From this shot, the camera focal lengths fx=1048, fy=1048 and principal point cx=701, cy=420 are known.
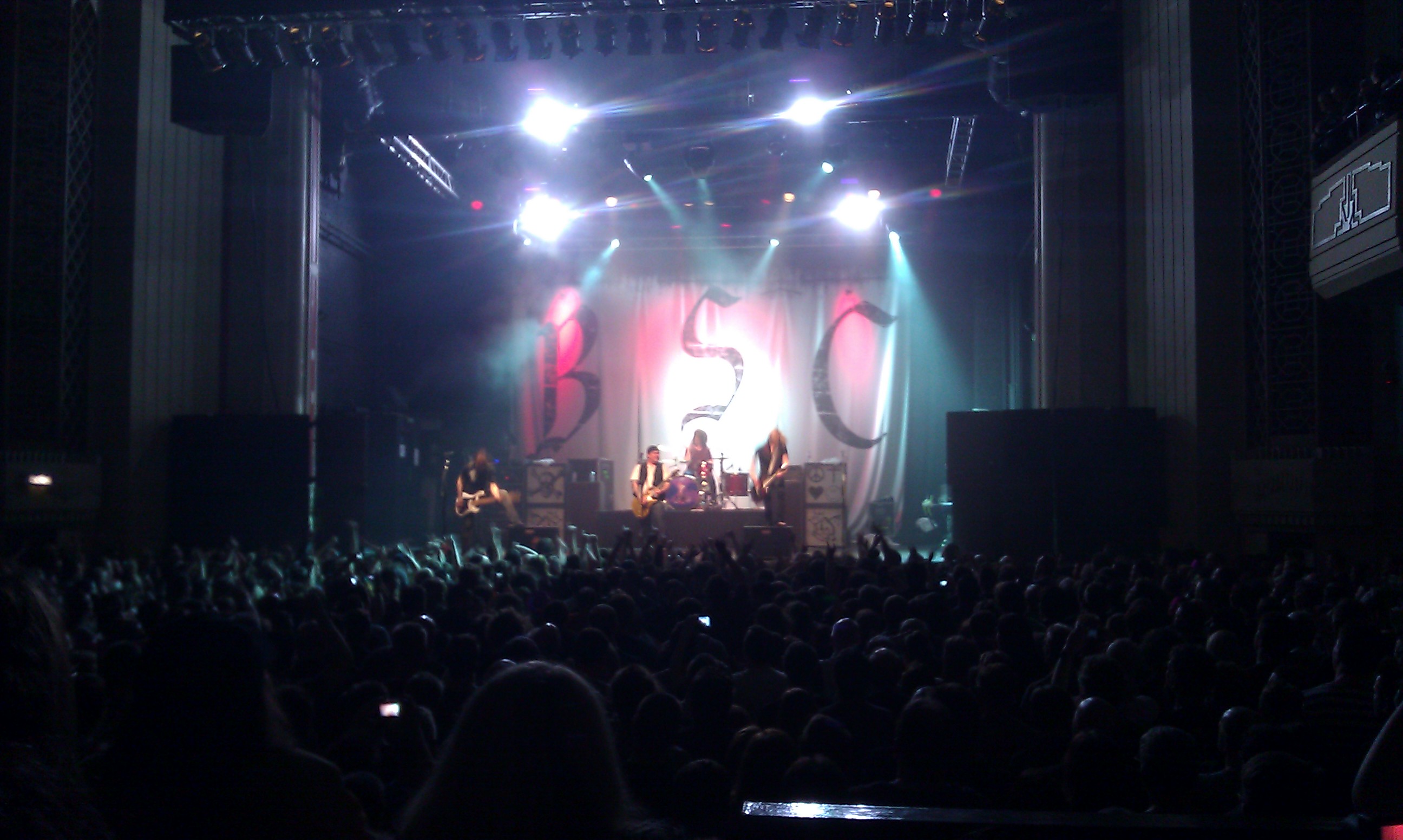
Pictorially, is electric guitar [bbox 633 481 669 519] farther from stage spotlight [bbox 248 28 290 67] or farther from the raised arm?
the raised arm

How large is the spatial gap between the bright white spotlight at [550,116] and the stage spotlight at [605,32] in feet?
12.2

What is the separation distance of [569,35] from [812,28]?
2.35 meters

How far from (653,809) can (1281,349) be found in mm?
8184

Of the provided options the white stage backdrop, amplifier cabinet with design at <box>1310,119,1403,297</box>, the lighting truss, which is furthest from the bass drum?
amplifier cabinet with design at <box>1310,119,1403,297</box>

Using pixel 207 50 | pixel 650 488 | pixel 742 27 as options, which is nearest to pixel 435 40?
pixel 207 50

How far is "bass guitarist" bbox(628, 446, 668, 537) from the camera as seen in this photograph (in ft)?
47.9

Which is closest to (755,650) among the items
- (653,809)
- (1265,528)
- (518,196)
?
(653,809)

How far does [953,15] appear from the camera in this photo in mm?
9508

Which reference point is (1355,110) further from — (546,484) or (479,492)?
(479,492)

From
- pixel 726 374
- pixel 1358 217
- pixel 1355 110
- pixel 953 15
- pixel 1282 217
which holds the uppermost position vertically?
pixel 953 15

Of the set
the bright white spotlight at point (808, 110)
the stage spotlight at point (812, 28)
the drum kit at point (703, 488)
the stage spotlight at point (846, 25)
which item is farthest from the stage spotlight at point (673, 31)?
the drum kit at point (703, 488)

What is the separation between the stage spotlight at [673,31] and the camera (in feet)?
33.2

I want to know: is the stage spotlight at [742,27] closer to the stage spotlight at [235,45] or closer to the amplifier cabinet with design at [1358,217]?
the stage spotlight at [235,45]

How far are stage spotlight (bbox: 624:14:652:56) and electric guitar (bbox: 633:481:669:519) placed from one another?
21.2 feet
